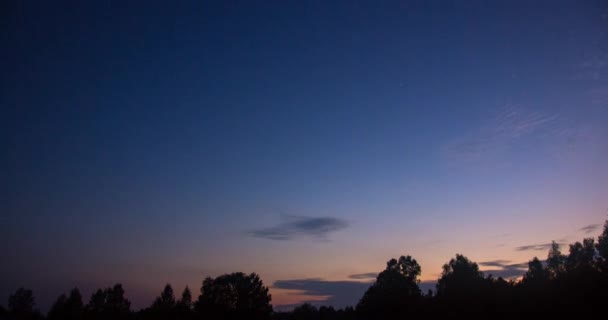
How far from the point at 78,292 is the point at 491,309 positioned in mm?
132751

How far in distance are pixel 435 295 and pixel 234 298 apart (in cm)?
5003

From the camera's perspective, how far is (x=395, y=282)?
267 feet

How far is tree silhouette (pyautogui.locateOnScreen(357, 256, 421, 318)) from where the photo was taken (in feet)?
245

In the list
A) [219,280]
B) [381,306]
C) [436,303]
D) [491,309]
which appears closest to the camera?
[491,309]

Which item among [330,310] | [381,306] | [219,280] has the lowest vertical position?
[330,310]

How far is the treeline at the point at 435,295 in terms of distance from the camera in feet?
150

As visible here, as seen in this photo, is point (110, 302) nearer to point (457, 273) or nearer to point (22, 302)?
point (22, 302)

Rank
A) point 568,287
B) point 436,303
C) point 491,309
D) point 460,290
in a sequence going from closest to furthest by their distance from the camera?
1. point 568,287
2. point 491,309
3. point 436,303
4. point 460,290

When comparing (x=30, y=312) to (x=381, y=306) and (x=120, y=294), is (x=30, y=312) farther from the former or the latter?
(x=381, y=306)

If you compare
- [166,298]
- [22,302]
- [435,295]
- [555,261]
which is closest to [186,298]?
[166,298]

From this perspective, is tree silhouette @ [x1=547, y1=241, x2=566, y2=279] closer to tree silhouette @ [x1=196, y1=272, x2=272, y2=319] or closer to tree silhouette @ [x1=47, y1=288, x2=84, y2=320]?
tree silhouette @ [x1=196, y1=272, x2=272, y2=319]

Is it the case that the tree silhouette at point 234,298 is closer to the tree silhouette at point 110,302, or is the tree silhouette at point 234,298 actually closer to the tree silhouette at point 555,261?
the tree silhouette at point 110,302

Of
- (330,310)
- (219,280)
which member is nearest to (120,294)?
(219,280)

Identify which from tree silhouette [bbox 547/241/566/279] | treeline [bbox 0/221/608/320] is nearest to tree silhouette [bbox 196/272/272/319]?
treeline [bbox 0/221/608/320]
